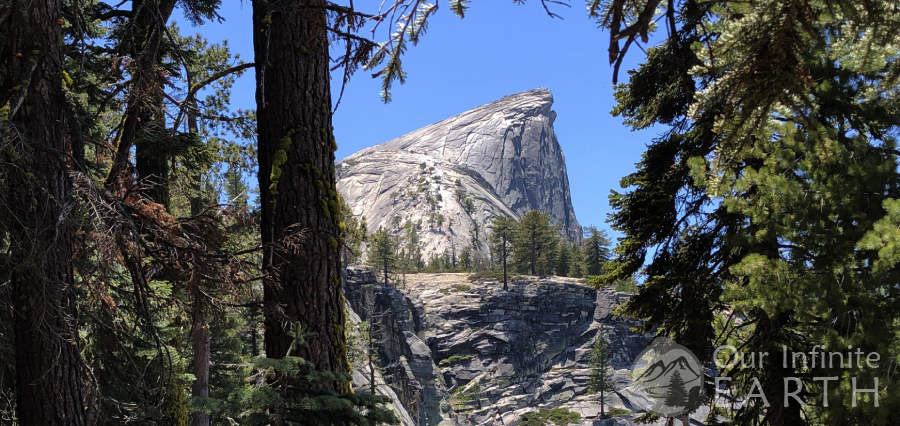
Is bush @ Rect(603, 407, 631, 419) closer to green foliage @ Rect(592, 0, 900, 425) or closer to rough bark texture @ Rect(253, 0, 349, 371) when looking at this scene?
green foliage @ Rect(592, 0, 900, 425)

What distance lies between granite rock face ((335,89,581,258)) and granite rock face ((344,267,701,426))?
46.5 m

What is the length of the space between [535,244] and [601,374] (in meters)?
19.7

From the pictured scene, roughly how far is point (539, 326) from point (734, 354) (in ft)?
200

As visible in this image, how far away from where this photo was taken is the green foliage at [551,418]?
168 feet

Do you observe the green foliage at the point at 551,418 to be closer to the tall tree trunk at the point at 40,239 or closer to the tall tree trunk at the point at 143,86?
the tall tree trunk at the point at 143,86

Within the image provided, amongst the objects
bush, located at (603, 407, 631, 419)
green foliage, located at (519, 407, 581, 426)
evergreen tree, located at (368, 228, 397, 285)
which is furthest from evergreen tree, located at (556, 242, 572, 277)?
green foliage, located at (519, 407, 581, 426)

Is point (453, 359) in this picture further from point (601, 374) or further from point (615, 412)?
point (615, 412)

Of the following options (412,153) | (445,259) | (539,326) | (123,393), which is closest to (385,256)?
(539,326)

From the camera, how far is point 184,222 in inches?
171

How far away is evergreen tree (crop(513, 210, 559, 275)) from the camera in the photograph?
223 feet

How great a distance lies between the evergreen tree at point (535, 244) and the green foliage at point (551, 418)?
21356 millimetres

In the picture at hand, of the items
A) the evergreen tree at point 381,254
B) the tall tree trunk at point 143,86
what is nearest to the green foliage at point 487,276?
the evergreen tree at point 381,254

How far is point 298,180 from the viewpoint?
12.1ft

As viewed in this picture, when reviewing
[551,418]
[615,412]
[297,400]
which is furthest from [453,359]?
[297,400]
